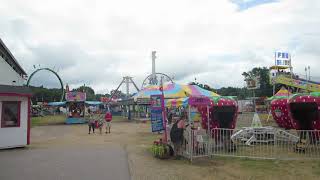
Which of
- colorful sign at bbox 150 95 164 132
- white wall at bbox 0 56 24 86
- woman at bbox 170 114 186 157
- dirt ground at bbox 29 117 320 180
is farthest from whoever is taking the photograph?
white wall at bbox 0 56 24 86

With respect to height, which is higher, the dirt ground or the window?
the window

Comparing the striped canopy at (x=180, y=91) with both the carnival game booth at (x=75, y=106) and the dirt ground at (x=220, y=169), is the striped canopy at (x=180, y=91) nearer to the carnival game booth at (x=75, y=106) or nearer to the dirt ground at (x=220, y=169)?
the dirt ground at (x=220, y=169)

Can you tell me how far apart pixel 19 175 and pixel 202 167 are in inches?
200

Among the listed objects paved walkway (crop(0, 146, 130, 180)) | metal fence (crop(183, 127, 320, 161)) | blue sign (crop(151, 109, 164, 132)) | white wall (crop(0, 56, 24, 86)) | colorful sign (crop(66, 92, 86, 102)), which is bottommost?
paved walkway (crop(0, 146, 130, 180))

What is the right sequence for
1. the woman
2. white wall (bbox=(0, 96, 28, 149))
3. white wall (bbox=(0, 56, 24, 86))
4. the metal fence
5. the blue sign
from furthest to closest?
white wall (bbox=(0, 56, 24, 86)) → the blue sign → white wall (bbox=(0, 96, 28, 149)) → the woman → the metal fence

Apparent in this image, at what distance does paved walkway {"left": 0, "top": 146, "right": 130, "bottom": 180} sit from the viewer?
8.52 m

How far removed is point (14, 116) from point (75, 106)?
2328 centimetres

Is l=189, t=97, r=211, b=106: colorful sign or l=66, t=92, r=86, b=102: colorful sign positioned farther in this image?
l=66, t=92, r=86, b=102: colorful sign

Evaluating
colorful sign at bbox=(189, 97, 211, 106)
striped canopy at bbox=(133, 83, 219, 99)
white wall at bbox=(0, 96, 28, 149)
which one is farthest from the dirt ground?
striped canopy at bbox=(133, 83, 219, 99)

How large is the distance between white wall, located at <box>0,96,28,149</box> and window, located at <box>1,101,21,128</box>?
0.14m

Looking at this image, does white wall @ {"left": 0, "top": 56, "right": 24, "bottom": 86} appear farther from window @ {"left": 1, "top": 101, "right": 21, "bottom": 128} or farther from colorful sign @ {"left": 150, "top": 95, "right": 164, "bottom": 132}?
colorful sign @ {"left": 150, "top": 95, "right": 164, "bottom": 132}

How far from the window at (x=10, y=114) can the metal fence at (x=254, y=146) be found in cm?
735

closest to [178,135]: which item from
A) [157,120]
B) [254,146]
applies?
[254,146]

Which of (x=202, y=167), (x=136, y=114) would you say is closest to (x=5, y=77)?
(x=136, y=114)
